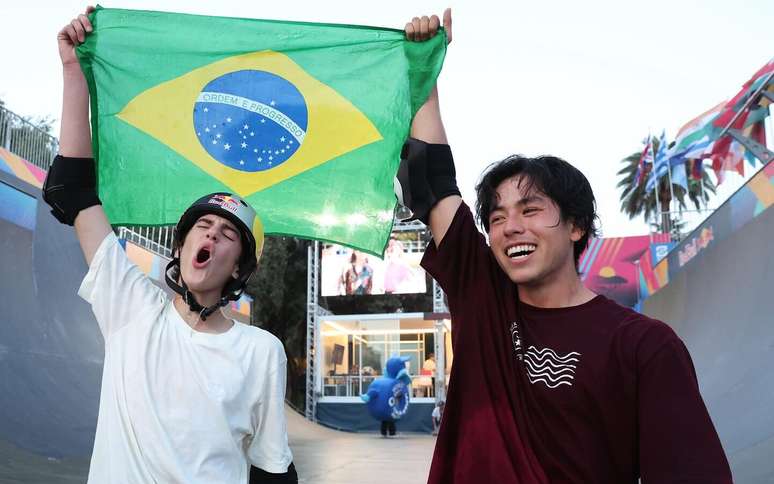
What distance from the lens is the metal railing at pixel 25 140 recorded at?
1116 cm

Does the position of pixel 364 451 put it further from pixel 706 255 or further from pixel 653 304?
pixel 653 304

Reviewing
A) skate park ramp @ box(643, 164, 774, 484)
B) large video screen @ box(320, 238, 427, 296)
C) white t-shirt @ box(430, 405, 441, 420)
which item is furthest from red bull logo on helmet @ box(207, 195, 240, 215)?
large video screen @ box(320, 238, 427, 296)

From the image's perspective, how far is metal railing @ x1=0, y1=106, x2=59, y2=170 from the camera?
11.2 meters

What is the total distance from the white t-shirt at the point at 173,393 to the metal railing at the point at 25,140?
10.6 meters

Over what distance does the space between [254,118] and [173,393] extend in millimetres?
1732

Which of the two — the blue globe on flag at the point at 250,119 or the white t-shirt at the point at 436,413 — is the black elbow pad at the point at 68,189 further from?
the white t-shirt at the point at 436,413

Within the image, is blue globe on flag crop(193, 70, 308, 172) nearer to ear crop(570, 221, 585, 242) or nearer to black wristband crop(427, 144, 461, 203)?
black wristband crop(427, 144, 461, 203)

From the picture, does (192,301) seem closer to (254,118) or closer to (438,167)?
(438,167)

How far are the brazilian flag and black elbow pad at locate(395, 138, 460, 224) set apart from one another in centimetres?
117

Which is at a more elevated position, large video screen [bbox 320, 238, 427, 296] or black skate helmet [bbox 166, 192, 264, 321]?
large video screen [bbox 320, 238, 427, 296]

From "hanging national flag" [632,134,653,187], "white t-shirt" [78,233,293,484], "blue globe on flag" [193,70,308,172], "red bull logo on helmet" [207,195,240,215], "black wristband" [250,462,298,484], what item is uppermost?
"hanging national flag" [632,134,653,187]

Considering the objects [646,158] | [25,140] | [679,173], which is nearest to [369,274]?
[679,173]

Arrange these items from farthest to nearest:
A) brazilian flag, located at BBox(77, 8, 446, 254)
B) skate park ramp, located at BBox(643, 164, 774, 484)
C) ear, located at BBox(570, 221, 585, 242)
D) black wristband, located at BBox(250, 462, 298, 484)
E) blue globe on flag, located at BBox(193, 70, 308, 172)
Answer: skate park ramp, located at BBox(643, 164, 774, 484)
blue globe on flag, located at BBox(193, 70, 308, 172)
brazilian flag, located at BBox(77, 8, 446, 254)
black wristband, located at BBox(250, 462, 298, 484)
ear, located at BBox(570, 221, 585, 242)

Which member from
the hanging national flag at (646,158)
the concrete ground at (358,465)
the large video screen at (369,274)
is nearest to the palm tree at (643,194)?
the hanging national flag at (646,158)
